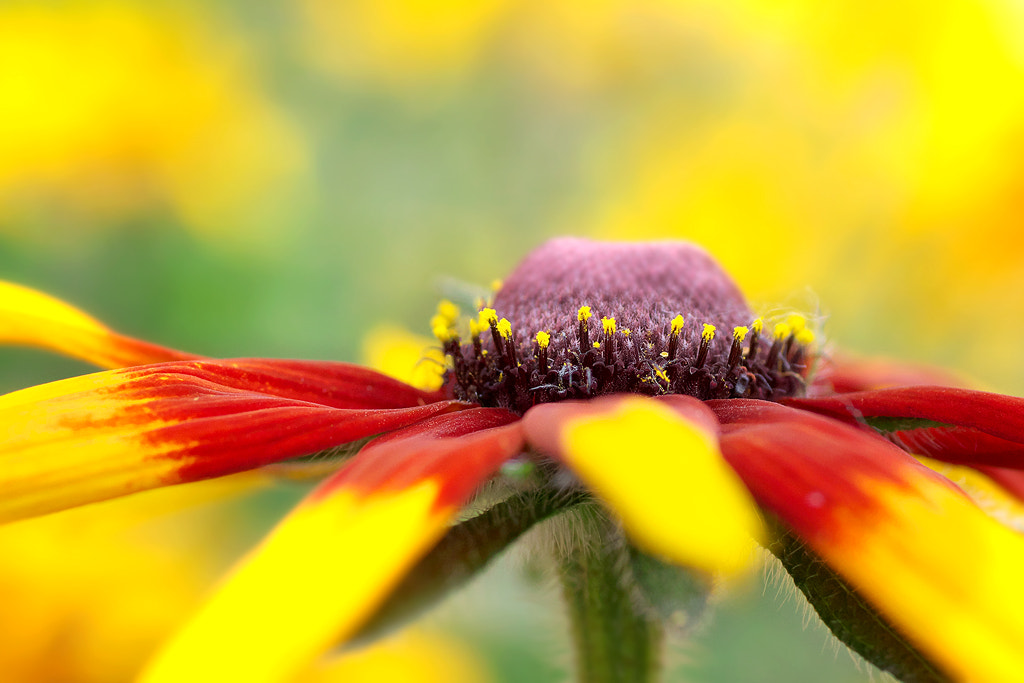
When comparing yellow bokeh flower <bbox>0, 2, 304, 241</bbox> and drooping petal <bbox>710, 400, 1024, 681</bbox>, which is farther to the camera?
yellow bokeh flower <bbox>0, 2, 304, 241</bbox>

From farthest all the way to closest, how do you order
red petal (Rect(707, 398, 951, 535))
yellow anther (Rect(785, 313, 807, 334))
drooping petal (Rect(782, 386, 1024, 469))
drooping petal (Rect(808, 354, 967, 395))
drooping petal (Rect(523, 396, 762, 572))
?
drooping petal (Rect(808, 354, 967, 395)), yellow anther (Rect(785, 313, 807, 334)), drooping petal (Rect(782, 386, 1024, 469)), red petal (Rect(707, 398, 951, 535)), drooping petal (Rect(523, 396, 762, 572))

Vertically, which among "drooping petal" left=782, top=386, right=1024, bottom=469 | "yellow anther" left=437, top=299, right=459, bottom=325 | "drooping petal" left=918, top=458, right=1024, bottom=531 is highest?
"yellow anther" left=437, top=299, right=459, bottom=325

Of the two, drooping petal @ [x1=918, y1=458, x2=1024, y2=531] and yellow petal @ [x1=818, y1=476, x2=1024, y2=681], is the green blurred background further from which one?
yellow petal @ [x1=818, y1=476, x2=1024, y2=681]

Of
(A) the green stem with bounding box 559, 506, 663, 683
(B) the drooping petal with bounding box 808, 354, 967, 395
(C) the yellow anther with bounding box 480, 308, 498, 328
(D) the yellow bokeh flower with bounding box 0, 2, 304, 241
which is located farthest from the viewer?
(D) the yellow bokeh flower with bounding box 0, 2, 304, 241

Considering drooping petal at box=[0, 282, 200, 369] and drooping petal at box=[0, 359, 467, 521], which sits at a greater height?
drooping petal at box=[0, 282, 200, 369]

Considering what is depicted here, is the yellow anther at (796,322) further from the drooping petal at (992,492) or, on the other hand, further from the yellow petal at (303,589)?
the yellow petal at (303,589)

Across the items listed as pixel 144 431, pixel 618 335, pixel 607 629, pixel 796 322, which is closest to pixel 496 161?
pixel 796 322

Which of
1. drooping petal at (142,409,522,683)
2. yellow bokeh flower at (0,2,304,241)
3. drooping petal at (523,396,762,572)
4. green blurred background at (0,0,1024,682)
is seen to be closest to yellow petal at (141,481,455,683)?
drooping petal at (142,409,522,683)
